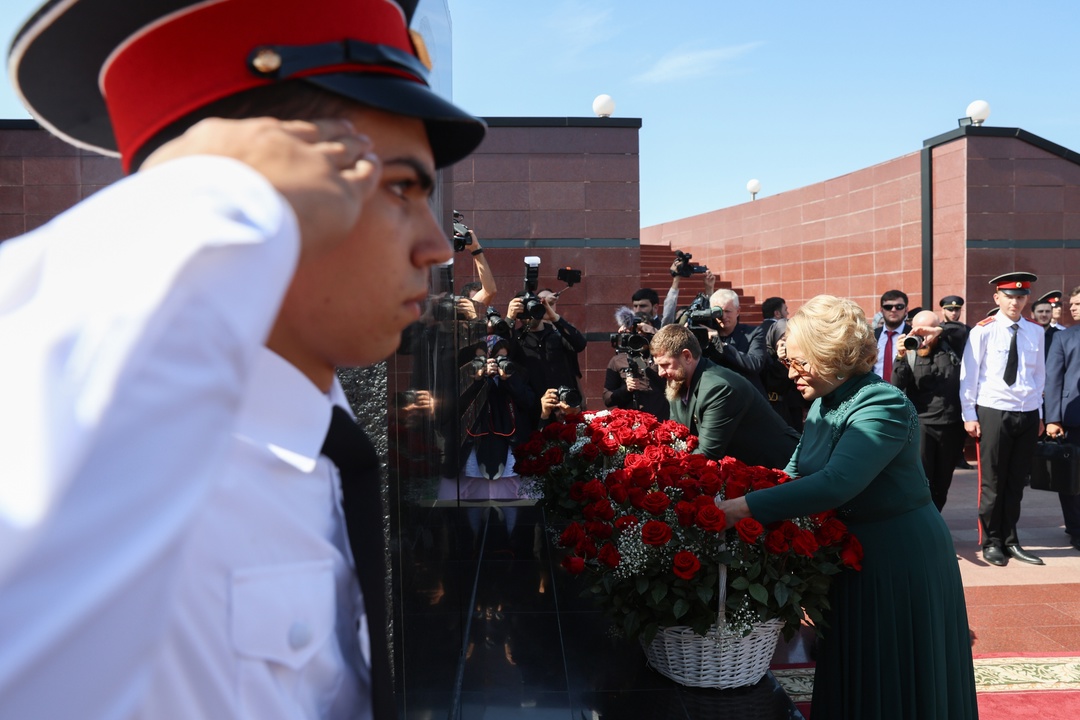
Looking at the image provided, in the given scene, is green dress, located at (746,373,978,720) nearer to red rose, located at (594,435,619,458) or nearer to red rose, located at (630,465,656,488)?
red rose, located at (630,465,656,488)

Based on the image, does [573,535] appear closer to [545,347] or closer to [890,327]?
[545,347]

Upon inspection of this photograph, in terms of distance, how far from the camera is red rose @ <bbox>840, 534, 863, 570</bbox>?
2.96 metres

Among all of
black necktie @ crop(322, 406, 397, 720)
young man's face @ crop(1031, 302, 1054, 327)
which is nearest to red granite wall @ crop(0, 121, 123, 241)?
black necktie @ crop(322, 406, 397, 720)

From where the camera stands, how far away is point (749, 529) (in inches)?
120

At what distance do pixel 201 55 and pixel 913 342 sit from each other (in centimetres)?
716

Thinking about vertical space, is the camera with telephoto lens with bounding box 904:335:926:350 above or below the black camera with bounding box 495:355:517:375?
above

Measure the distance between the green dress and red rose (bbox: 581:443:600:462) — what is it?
6.53 feet

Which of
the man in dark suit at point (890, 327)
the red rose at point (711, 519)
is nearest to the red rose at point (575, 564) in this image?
the red rose at point (711, 519)

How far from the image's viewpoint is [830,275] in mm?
14656

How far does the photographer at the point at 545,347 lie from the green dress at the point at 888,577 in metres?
4.19

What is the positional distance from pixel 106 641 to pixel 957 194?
13.5 m

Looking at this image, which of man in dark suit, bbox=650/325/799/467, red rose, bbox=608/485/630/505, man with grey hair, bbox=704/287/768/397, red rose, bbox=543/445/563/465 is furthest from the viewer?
man with grey hair, bbox=704/287/768/397

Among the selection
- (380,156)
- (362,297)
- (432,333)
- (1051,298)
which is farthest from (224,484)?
(1051,298)

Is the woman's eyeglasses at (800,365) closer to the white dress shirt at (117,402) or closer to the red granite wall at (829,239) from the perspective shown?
the white dress shirt at (117,402)
